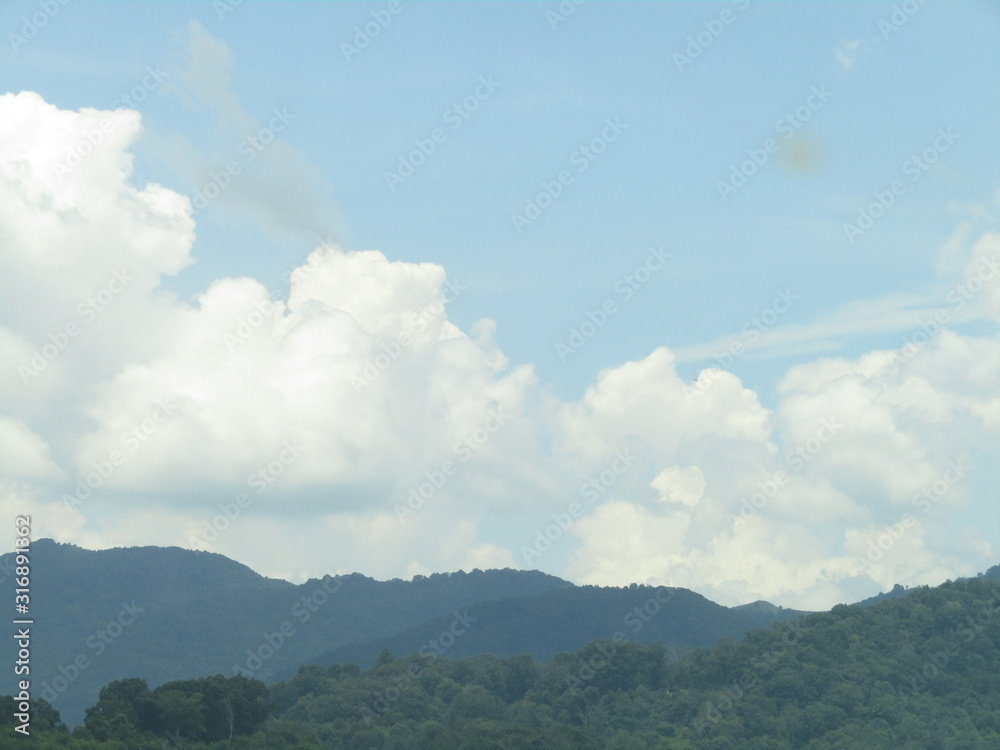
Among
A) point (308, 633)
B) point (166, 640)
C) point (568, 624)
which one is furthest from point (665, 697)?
point (166, 640)

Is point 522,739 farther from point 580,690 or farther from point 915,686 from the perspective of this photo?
point 915,686

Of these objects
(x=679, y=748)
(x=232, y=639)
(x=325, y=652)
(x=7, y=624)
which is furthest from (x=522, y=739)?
(x=7, y=624)

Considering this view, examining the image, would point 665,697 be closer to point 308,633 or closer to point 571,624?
point 571,624

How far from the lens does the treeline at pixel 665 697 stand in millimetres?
71875

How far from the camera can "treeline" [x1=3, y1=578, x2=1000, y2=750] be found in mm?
71875

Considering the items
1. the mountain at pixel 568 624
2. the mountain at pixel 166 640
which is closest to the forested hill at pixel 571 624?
the mountain at pixel 568 624

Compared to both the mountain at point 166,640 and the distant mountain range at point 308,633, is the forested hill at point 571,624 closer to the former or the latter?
the distant mountain range at point 308,633

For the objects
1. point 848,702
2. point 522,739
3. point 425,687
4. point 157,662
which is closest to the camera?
point 522,739

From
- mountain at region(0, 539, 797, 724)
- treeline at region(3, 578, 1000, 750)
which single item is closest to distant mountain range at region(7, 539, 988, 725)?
mountain at region(0, 539, 797, 724)

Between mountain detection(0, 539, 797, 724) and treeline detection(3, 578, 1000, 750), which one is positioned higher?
mountain detection(0, 539, 797, 724)

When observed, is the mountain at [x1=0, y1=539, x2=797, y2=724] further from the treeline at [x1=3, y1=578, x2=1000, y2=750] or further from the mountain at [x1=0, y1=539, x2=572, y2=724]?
the treeline at [x1=3, y1=578, x2=1000, y2=750]

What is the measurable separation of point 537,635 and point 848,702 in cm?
8331

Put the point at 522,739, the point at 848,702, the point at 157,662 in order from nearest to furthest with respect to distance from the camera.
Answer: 1. the point at 522,739
2. the point at 848,702
3. the point at 157,662

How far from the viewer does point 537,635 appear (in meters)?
166
